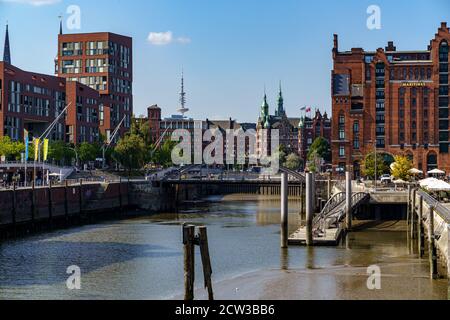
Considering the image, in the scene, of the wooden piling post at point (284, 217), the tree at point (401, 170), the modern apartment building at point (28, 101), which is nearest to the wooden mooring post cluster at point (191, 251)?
the wooden piling post at point (284, 217)

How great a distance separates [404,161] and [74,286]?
2956 inches

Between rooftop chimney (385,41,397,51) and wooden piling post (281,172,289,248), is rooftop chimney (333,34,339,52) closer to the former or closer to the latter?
rooftop chimney (385,41,397,51)

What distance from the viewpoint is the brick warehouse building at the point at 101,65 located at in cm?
17150

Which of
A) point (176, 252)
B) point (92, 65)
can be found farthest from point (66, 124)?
point (176, 252)

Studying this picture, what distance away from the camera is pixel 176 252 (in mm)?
55000

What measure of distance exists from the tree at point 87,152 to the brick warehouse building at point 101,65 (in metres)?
26.2

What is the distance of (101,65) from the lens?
172m

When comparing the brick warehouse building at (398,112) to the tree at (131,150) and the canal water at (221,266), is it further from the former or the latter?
the canal water at (221,266)

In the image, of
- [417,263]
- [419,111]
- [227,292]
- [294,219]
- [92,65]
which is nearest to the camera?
[227,292]

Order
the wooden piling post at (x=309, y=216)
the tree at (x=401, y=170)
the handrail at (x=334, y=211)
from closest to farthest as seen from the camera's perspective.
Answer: the wooden piling post at (x=309, y=216)
the handrail at (x=334, y=211)
the tree at (x=401, y=170)

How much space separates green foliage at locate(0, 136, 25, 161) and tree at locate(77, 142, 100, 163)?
19077 mm

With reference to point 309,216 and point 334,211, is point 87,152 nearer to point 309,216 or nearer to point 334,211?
point 334,211

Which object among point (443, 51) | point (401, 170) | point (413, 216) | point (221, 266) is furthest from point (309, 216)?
point (443, 51)
